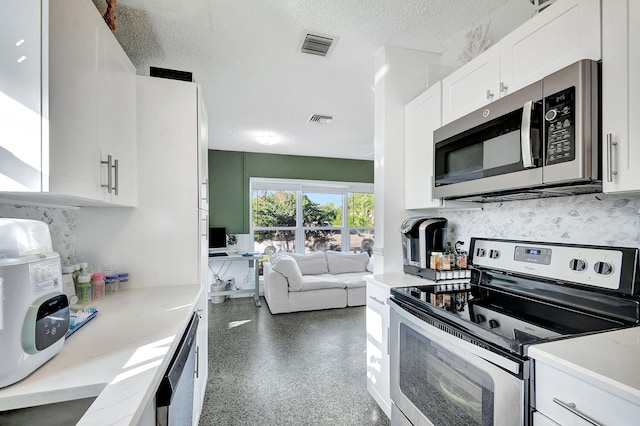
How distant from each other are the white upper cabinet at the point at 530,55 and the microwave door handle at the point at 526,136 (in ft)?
0.61

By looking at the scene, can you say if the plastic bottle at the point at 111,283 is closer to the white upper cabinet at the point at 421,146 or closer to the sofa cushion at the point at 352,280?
the white upper cabinet at the point at 421,146

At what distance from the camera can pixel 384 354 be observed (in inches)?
74.6

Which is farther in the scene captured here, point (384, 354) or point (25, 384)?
point (384, 354)

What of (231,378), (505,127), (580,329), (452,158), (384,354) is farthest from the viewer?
(231,378)

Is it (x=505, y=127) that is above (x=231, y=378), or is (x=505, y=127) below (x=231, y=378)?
above

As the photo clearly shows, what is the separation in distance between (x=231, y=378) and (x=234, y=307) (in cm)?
212

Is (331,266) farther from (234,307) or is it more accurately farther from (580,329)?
(580,329)

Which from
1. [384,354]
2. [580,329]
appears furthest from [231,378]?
[580,329]

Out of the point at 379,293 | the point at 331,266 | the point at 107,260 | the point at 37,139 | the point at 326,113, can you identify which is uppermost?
the point at 326,113

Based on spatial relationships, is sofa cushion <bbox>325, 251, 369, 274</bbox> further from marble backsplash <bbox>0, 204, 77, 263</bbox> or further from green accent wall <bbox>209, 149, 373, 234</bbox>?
marble backsplash <bbox>0, 204, 77, 263</bbox>

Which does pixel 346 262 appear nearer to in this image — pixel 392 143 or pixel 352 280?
pixel 352 280

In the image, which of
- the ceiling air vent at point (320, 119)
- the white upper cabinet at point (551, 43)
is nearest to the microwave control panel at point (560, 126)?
the white upper cabinet at point (551, 43)

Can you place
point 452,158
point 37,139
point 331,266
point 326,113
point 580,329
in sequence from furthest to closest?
point 331,266 → point 326,113 → point 452,158 → point 580,329 → point 37,139

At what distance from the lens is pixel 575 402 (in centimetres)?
81
